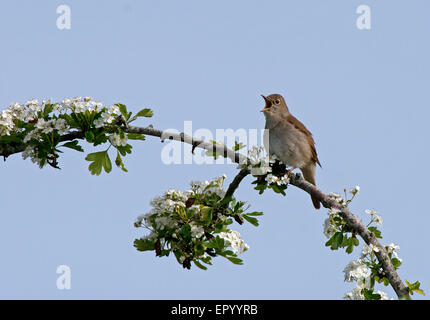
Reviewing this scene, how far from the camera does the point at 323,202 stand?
838cm

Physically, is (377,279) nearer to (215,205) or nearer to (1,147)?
(215,205)

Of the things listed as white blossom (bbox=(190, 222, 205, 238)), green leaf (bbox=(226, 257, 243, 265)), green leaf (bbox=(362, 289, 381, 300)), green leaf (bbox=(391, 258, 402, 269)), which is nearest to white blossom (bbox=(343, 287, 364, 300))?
green leaf (bbox=(362, 289, 381, 300))

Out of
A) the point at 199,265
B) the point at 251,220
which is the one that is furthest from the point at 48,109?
the point at 251,220

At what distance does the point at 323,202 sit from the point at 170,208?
6.52ft

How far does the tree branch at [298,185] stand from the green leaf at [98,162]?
33cm

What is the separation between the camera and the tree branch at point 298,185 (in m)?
7.95

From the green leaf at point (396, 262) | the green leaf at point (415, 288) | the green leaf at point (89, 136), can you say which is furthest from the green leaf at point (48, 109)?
the green leaf at point (415, 288)

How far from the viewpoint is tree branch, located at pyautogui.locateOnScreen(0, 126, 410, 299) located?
7.95 meters

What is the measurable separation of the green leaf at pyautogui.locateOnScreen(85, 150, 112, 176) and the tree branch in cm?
33
